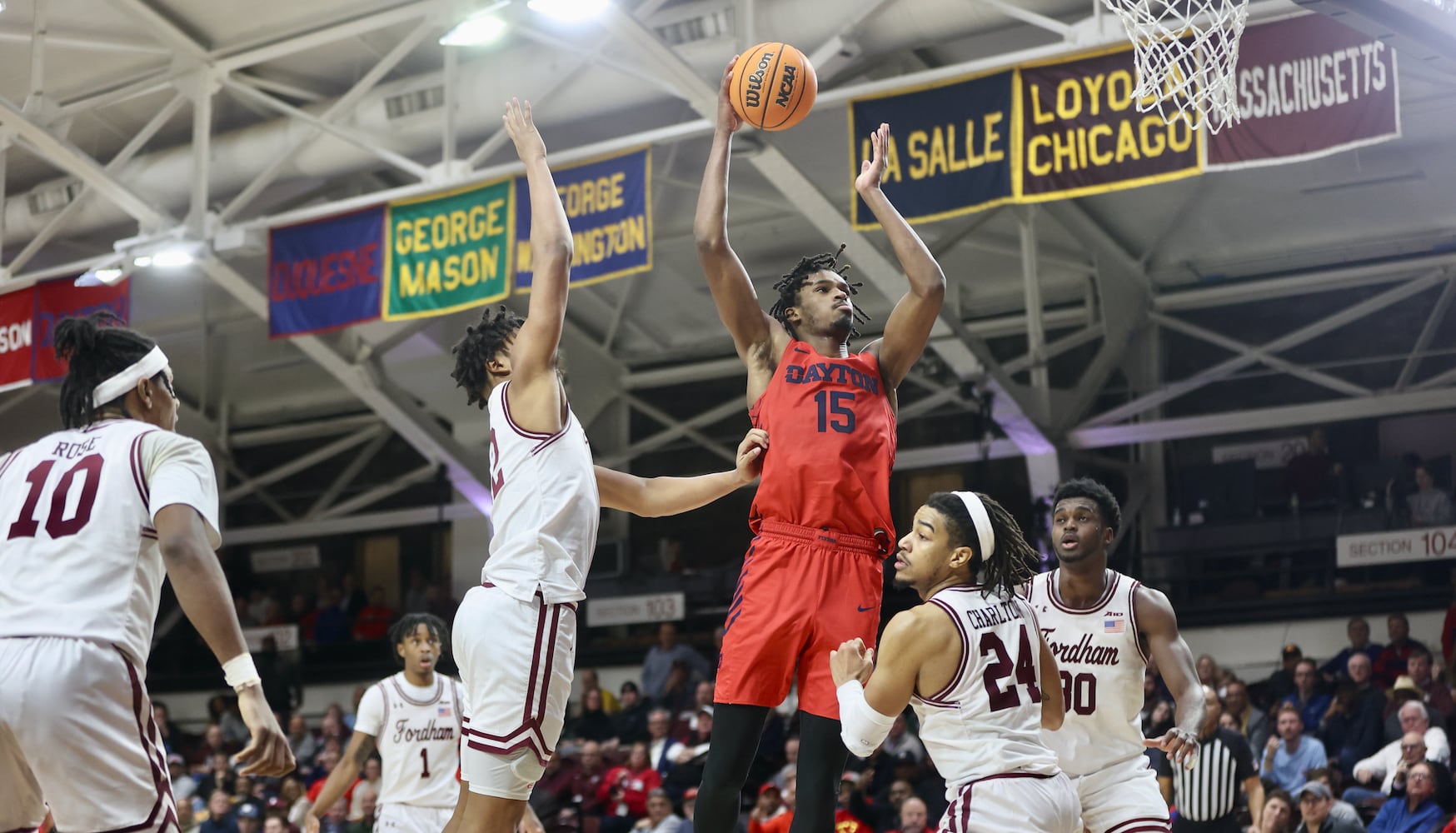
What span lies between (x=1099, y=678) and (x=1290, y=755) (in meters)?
6.98

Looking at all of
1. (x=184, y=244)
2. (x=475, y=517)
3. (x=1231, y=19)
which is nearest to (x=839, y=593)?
(x=1231, y=19)

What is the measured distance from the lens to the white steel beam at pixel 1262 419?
17031mm

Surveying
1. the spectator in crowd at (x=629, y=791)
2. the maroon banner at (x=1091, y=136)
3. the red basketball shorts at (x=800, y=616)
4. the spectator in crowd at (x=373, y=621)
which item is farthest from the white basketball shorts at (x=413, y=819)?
the spectator in crowd at (x=373, y=621)

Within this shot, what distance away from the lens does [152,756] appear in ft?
13.5

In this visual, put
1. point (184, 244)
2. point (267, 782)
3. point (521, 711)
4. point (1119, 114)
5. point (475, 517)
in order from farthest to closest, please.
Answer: point (475, 517) → point (267, 782) → point (184, 244) → point (1119, 114) → point (521, 711)

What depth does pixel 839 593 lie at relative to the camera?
215 inches

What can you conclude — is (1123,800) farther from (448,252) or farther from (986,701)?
(448,252)

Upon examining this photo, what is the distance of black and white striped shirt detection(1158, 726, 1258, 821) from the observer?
32.1 ft

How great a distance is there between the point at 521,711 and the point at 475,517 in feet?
55.0

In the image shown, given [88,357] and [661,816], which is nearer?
[88,357]

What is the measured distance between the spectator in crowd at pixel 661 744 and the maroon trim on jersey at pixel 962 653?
392 inches

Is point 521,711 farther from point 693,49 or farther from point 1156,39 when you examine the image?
point 693,49

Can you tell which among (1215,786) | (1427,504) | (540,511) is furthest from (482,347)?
(1427,504)

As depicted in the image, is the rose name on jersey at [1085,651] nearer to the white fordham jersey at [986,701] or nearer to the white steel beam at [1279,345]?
the white fordham jersey at [986,701]
